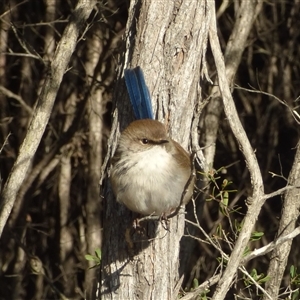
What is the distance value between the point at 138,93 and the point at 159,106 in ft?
0.66

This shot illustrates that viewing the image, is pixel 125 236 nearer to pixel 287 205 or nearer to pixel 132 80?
pixel 132 80

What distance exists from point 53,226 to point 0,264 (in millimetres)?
651

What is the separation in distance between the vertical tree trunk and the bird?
193 millimetres

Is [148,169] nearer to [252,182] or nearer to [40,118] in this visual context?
[252,182]

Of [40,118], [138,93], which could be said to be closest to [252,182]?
[138,93]

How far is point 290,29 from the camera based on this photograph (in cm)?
737

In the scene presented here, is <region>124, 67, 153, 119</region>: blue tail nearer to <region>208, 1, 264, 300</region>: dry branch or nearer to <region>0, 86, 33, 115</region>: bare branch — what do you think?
<region>208, 1, 264, 300</region>: dry branch

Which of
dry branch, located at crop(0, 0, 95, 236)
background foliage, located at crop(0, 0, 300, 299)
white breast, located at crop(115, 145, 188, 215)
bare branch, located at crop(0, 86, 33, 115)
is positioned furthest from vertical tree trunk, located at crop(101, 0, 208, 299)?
bare branch, located at crop(0, 86, 33, 115)

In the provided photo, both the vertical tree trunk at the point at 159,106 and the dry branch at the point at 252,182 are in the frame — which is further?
the vertical tree trunk at the point at 159,106

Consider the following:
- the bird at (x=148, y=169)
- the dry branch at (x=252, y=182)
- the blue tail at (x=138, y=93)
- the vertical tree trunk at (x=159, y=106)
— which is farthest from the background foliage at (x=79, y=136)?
the bird at (x=148, y=169)

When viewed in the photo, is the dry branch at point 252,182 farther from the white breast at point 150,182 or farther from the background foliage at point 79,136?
the background foliage at point 79,136

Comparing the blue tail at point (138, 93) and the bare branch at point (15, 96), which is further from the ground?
the bare branch at point (15, 96)

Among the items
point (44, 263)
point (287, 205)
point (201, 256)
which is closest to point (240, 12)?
point (287, 205)

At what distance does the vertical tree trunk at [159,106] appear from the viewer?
402 centimetres
